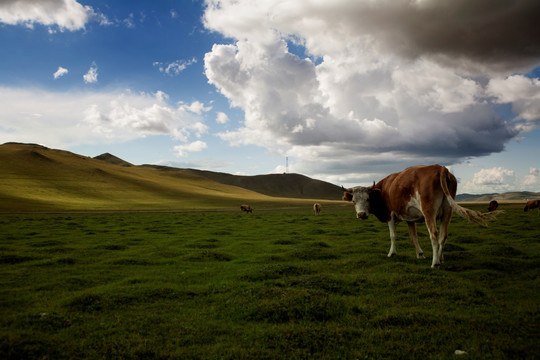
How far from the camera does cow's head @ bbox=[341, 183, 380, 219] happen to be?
14.4m

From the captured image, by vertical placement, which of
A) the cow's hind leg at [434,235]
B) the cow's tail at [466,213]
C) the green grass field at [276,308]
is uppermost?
the cow's tail at [466,213]

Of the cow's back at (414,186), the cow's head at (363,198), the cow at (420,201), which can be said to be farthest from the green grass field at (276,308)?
the cow's back at (414,186)

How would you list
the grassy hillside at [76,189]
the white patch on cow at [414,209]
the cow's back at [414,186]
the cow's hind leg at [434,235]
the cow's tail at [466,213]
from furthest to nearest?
the grassy hillside at [76,189] < the white patch on cow at [414,209] < the cow's back at [414,186] < the cow's hind leg at [434,235] < the cow's tail at [466,213]

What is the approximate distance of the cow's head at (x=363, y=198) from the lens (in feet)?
47.4

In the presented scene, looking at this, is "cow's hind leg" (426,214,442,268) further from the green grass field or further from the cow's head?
the cow's head

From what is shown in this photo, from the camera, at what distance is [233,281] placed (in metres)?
11.2

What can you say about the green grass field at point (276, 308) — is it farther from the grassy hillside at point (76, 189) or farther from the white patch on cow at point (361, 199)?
the grassy hillside at point (76, 189)

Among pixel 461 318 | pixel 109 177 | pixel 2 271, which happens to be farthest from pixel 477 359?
pixel 109 177

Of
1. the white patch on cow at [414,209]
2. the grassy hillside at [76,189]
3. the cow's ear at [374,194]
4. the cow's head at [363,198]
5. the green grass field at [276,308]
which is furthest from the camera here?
the grassy hillside at [76,189]

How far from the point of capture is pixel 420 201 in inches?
471

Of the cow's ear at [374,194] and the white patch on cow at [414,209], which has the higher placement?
the cow's ear at [374,194]

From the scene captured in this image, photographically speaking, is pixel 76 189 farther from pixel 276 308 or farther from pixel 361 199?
pixel 276 308


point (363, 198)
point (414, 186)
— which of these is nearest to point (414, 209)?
point (414, 186)

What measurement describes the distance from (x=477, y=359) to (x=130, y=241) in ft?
69.1
